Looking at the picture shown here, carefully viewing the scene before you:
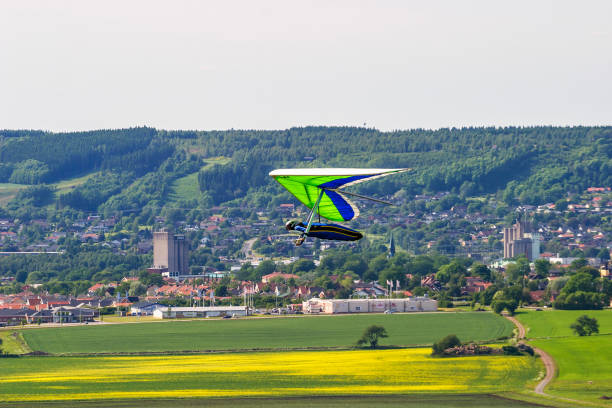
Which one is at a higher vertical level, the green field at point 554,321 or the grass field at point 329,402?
the green field at point 554,321

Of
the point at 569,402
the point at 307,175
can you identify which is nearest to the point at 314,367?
the point at 569,402

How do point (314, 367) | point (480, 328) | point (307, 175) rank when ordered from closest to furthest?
point (307, 175), point (314, 367), point (480, 328)

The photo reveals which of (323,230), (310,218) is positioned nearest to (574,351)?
(323,230)

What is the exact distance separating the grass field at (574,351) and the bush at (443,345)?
28.3ft

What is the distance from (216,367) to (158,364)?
707 centimetres

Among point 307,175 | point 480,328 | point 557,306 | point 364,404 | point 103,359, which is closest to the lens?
point 307,175

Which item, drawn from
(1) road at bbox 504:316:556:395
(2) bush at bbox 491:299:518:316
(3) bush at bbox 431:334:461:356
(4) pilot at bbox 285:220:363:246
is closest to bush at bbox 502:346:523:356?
(1) road at bbox 504:316:556:395

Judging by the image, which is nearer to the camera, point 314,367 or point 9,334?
point 314,367

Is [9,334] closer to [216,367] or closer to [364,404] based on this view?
[216,367]

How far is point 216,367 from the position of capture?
134 meters

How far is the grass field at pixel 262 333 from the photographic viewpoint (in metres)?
156

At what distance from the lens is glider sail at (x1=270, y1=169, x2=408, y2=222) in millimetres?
66750

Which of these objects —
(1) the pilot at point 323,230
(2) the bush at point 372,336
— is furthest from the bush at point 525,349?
(1) the pilot at point 323,230

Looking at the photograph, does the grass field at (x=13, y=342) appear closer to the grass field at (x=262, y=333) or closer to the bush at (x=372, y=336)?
the grass field at (x=262, y=333)
